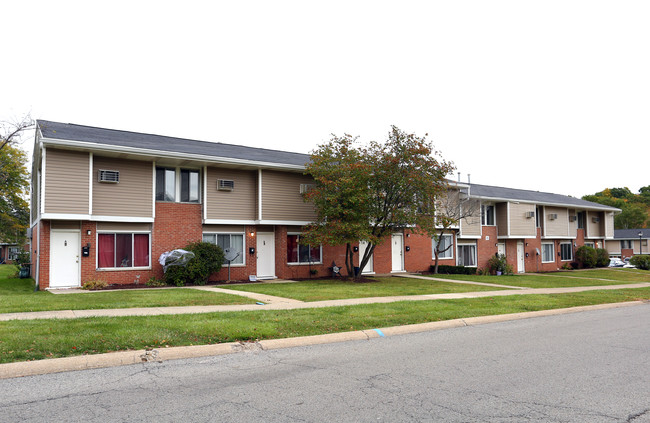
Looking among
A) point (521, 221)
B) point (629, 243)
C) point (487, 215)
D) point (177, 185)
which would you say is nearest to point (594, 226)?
point (521, 221)

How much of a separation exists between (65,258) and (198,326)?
10925mm

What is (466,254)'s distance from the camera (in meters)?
31.7

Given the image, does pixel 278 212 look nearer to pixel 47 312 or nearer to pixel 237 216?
pixel 237 216

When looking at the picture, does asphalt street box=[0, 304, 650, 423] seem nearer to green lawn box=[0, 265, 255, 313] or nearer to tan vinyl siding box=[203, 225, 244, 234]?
green lawn box=[0, 265, 255, 313]

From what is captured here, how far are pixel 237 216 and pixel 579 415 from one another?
17134 millimetres

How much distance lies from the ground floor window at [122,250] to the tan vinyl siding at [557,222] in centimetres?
2852

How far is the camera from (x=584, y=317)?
41.4 ft

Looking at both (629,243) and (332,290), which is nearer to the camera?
(332,290)

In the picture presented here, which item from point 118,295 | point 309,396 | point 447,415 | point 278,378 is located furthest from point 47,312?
point 447,415

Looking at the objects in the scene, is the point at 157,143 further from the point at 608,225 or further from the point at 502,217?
the point at 608,225

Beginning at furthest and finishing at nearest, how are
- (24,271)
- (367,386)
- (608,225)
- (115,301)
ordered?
(608,225), (24,271), (115,301), (367,386)

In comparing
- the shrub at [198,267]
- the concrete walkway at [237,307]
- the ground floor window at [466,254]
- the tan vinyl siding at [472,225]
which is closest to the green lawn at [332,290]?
the concrete walkway at [237,307]

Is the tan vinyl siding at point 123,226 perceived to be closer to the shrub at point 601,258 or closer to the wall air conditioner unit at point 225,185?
the wall air conditioner unit at point 225,185

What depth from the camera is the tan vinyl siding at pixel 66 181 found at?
1664 centimetres
